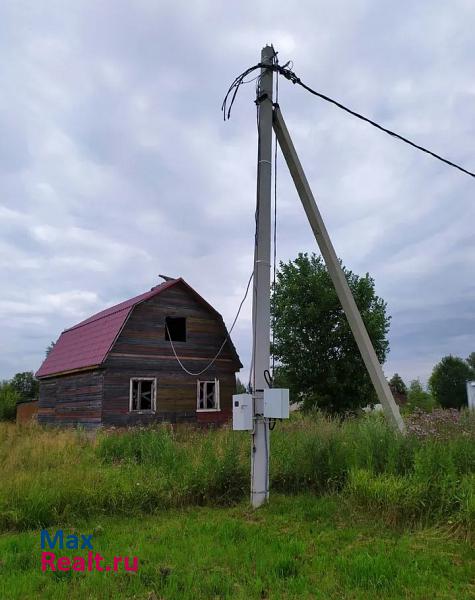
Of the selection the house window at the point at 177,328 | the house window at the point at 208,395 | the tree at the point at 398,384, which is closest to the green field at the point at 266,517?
the house window at the point at 208,395

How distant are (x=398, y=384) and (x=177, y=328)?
37.1 meters

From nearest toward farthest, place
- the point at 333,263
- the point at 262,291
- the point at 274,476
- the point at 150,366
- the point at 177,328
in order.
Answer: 1. the point at 262,291
2. the point at 274,476
3. the point at 333,263
4. the point at 150,366
5. the point at 177,328

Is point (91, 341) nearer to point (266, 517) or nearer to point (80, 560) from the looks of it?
point (266, 517)

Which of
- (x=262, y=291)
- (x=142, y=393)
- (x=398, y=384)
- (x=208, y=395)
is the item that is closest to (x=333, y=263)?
(x=262, y=291)

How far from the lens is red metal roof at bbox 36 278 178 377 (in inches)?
641

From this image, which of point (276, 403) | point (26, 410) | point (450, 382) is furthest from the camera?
point (450, 382)

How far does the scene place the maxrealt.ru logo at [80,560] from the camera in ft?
14.6

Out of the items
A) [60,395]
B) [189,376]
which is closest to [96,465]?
[189,376]

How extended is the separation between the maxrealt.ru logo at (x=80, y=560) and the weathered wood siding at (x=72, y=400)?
35.0ft

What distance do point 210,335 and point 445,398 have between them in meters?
26.4

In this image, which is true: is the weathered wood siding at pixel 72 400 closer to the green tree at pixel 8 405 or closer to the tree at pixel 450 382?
the green tree at pixel 8 405

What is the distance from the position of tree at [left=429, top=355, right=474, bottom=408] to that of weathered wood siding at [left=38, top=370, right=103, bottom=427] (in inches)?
1114

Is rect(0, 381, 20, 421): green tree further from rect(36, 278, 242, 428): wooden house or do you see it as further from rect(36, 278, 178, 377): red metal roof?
rect(36, 278, 242, 428): wooden house

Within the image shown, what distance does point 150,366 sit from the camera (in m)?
16.7
